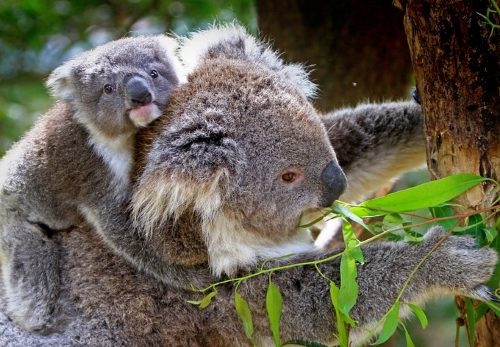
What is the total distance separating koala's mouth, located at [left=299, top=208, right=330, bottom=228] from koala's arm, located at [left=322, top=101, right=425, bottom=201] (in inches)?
26.1

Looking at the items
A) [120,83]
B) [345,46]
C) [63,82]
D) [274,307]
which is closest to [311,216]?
[274,307]

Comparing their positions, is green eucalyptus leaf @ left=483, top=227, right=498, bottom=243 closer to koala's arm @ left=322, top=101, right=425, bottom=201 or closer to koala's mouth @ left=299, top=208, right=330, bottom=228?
koala's mouth @ left=299, top=208, right=330, bottom=228

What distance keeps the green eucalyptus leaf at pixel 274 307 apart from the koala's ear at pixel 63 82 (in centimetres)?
136

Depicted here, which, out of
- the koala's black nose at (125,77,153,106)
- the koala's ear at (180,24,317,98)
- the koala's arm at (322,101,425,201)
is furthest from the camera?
the koala's arm at (322,101,425,201)

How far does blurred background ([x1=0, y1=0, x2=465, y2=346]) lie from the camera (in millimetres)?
5184

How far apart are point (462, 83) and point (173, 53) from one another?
4.63ft

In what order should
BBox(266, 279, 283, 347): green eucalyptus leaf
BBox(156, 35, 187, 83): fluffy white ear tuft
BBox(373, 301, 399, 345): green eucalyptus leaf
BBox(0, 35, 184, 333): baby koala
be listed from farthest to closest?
BBox(156, 35, 187, 83): fluffy white ear tuft < BBox(0, 35, 184, 333): baby koala < BBox(266, 279, 283, 347): green eucalyptus leaf < BBox(373, 301, 399, 345): green eucalyptus leaf

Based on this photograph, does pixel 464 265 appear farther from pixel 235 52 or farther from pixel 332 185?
pixel 235 52

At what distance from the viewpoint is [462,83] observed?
2787 millimetres

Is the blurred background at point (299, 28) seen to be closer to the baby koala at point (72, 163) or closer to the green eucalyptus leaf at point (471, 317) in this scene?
the baby koala at point (72, 163)

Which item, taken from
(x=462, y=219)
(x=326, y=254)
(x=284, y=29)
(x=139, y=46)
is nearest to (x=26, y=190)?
(x=139, y=46)

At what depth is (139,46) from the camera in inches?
134

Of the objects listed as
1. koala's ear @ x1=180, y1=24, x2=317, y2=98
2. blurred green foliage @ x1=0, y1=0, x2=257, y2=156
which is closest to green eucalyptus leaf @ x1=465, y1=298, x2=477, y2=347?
koala's ear @ x1=180, y1=24, x2=317, y2=98

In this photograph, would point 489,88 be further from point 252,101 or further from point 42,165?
point 42,165
